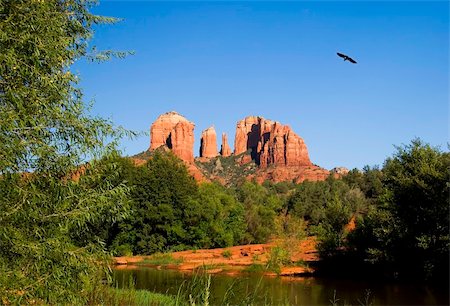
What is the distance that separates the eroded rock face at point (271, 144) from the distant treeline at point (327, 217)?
272 ft

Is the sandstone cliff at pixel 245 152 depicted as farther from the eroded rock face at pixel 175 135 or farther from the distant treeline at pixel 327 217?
the distant treeline at pixel 327 217

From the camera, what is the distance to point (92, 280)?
7.76m

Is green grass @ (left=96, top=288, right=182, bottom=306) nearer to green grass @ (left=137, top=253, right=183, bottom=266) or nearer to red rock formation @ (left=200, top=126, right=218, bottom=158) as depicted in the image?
green grass @ (left=137, top=253, right=183, bottom=266)

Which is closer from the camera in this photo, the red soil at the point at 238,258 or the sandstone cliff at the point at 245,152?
the red soil at the point at 238,258

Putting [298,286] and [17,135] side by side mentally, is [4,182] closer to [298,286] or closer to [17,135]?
[17,135]

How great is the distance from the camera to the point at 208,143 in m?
175

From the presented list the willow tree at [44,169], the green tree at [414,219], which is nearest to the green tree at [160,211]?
the green tree at [414,219]

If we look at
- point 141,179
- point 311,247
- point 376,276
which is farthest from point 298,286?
point 141,179

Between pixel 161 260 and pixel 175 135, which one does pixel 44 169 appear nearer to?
pixel 161 260

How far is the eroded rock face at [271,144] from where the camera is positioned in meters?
154

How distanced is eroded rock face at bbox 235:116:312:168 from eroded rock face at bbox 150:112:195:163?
25.9m

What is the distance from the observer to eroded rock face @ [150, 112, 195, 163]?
150625 millimetres

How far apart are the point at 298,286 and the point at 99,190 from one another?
21427mm

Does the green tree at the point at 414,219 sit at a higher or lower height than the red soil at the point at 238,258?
higher
